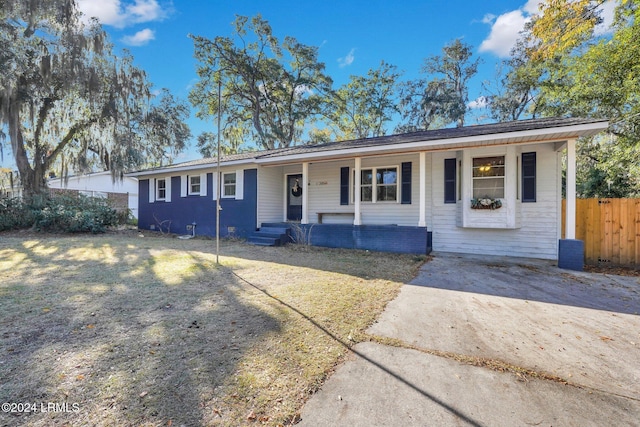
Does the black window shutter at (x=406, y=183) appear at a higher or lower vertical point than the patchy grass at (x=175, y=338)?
higher

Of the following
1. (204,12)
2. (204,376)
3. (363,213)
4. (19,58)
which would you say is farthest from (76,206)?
(204,376)

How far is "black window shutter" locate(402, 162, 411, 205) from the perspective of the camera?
880 cm

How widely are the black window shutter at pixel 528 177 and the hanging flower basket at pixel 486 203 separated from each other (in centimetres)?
85

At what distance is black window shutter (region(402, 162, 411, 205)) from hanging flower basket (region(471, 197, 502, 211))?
1.90 meters

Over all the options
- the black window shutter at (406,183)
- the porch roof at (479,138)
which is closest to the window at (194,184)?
the porch roof at (479,138)

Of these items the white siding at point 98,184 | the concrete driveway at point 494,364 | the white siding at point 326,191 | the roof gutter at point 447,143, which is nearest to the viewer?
the concrete driveway at point 494,364

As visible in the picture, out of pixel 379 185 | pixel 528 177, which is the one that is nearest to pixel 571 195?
pixel 528 177

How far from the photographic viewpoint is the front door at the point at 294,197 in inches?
438

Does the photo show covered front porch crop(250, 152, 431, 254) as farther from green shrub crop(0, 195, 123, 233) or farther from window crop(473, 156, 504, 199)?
green shrub crop(0, 195, 123, 233)

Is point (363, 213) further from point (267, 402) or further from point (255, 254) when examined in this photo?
point (267, 402)

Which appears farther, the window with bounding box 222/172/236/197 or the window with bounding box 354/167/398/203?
the window with bounding box 222/172/236/197

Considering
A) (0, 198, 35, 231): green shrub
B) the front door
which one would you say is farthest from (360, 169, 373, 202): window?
(0, 198, 35, 231): green shrub

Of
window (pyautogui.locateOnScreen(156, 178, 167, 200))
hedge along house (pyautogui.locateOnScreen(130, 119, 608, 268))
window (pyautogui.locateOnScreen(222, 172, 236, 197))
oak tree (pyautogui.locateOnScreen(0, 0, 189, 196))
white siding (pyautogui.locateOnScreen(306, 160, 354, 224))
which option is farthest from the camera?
window (pyautogui.locateOnScreen(156, 178, 167, 200))

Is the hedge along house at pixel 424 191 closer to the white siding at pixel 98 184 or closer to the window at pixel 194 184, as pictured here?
the window at pixel 194 184
